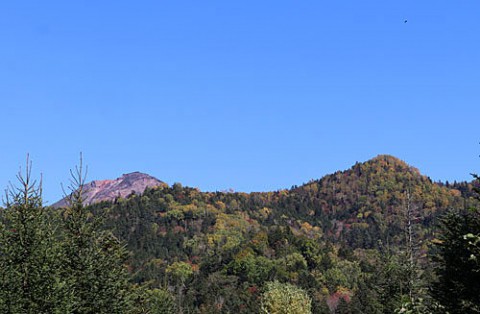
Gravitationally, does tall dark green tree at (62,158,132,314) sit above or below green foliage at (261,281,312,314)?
below

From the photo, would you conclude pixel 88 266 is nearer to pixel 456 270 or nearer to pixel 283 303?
pixel 456 270

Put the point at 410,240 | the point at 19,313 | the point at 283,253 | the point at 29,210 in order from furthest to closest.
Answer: the point at 283,253, the point at 410,240, the point at 29,210, the point at 19,313

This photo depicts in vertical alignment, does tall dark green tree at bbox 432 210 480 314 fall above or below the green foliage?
below

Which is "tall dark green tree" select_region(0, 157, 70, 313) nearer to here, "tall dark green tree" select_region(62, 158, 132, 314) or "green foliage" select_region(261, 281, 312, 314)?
"tall dark green tree" select_region(62, 158, 132, 314)

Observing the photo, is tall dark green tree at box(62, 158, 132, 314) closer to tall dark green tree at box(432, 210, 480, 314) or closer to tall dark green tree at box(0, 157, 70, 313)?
tall dark green tree at box(0, 157, 70, 313)

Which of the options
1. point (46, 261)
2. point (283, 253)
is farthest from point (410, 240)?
point (283, 253)

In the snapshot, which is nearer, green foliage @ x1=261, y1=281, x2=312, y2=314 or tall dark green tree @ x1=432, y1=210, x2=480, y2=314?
tall dark green tree @ x1=432, y1=210, x2=480, y2=314

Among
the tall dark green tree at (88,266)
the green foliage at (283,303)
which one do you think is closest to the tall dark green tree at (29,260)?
the tall dark green tree at (88,266)

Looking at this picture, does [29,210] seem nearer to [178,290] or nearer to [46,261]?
[46,261]

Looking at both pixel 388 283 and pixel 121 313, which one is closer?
pixel 121 313

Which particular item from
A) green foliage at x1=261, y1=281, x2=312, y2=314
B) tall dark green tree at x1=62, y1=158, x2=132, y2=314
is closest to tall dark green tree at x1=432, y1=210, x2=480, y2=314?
tall dark green tree at x1=62, y1=158, x2=132, y2=314

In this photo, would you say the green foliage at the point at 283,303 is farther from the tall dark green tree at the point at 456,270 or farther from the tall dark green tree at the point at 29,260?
the tall dark green tree at the point at 29,260

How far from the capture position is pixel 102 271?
29.8m

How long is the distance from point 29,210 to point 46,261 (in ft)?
7.80
